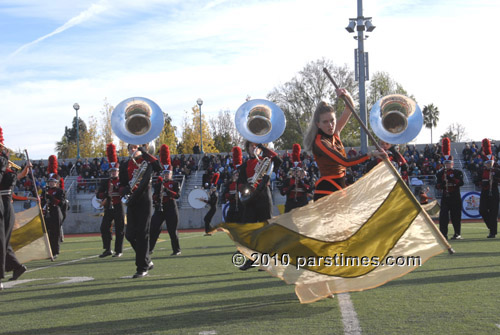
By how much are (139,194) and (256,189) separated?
175 centimetres

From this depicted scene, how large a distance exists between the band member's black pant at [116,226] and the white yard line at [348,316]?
7.72 metres

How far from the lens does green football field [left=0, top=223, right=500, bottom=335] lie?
4.59 m

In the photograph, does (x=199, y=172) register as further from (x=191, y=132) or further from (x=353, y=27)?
(x=191, y=132)

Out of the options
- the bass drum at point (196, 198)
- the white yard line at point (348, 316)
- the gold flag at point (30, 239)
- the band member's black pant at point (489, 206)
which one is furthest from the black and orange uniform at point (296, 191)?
the bass drum at point (196, 198)

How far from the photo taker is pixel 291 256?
5.37 meters

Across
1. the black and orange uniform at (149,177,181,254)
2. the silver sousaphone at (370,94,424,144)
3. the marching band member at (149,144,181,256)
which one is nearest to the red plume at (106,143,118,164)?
the marching band member at (149,144,181,256)

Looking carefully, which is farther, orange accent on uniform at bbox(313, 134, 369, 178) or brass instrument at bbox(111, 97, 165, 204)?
brass instrument at bbox(111, 97, 165, 204)

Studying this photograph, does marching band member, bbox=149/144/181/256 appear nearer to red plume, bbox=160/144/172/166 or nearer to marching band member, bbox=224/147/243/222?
red plume, bbox=160/144/172/166

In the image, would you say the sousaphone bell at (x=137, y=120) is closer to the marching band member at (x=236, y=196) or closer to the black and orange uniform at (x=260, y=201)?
the black and orange uniform at (x=260, y=201)

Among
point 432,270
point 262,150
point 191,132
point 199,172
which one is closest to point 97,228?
point 199,172

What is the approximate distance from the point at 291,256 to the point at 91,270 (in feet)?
17.6

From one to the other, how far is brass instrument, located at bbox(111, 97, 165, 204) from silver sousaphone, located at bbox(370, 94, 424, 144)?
2.83m

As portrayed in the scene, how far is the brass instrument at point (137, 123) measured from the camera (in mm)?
7855

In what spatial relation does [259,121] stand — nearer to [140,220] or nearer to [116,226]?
[140,220]
